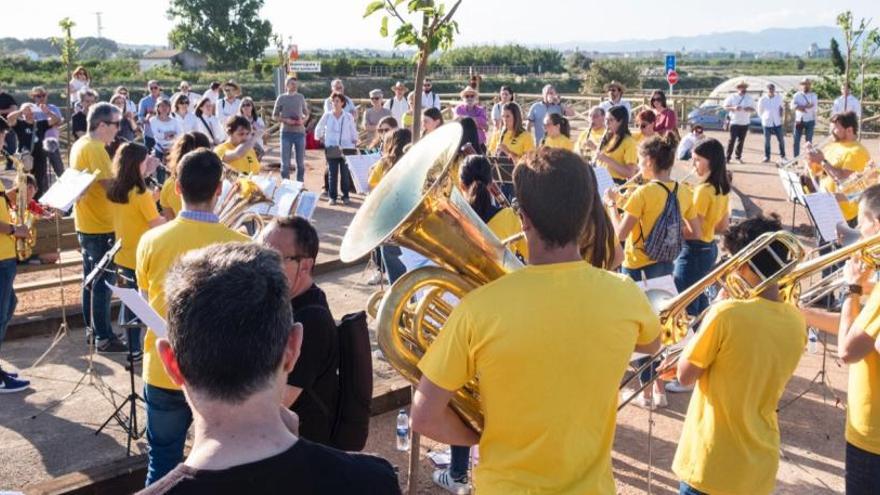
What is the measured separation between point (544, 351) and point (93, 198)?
537 centimetres

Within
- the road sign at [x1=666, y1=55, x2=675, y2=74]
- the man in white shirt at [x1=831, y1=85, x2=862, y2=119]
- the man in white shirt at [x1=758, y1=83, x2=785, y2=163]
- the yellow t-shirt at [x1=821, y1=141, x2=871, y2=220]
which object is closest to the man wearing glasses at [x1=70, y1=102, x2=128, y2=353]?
the yellow t-shirt at [x1=821, y1=141, x2=871, y2=220]

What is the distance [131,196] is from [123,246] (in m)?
0.41

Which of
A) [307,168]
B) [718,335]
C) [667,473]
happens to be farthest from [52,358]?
[307,168]

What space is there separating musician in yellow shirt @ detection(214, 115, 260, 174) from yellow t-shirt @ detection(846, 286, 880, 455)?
6.63 meters

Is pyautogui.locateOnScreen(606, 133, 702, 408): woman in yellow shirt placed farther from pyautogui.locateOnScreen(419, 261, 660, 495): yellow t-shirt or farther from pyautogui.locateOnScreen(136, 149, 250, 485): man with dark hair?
pyautogui.locateOnScreen(419, 261, 660, 495): yellow t-shirt

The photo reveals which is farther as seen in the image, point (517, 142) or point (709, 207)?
point (517, 142)

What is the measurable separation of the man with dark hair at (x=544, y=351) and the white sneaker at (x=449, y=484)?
233 cm

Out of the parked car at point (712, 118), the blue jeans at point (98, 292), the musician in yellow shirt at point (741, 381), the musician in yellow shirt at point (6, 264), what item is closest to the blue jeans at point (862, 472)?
the musician in yellow shirt at point (741, 381)

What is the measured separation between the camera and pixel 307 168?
59.1ft

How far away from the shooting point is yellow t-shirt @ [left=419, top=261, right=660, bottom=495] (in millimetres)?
2445

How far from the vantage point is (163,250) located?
3.92 metres

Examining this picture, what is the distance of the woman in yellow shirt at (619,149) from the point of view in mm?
9156

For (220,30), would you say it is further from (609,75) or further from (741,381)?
(741,381)

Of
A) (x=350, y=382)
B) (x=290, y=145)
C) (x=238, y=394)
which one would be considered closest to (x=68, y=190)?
(x=350, y=382)
